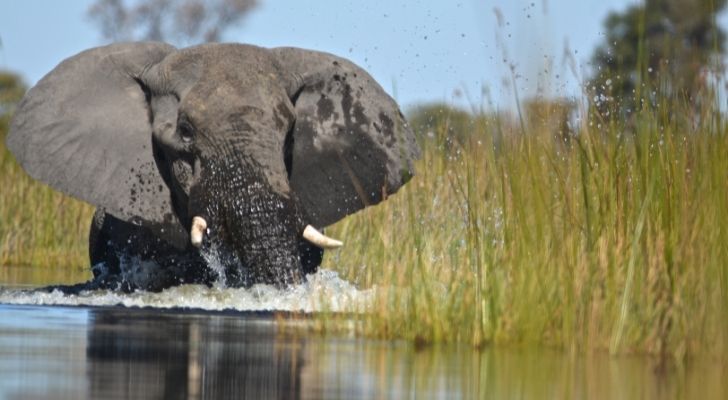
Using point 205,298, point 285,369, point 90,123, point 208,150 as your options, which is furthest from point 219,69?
point 285,369

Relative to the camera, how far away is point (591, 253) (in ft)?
32.9

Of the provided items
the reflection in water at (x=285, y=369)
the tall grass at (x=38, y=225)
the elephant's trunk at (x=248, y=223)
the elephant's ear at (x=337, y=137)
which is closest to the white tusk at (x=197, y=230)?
the elephant's trunk at (x=248, y=223)

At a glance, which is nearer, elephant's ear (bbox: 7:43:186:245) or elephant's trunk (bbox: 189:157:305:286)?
elephant's trunk (bbox: 189:157:305:286)

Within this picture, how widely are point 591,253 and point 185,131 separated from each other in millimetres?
5073

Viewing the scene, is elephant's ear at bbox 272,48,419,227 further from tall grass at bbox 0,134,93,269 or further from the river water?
tall grass at bbox 0,134,93,269

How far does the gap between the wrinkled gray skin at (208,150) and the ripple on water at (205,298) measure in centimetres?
13

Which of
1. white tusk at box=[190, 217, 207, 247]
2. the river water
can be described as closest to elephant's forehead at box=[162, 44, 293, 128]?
white tusk at box=[190, 217, 207, 247]

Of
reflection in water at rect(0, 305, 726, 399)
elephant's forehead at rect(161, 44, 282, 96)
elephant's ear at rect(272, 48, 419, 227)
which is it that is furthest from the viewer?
elephant's ear at rect(272, 48, 419, 227)

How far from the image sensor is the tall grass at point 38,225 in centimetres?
2102

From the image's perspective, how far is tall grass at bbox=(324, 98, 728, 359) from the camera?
9.73 metres

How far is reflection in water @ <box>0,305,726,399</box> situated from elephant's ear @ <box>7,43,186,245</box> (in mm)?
4303

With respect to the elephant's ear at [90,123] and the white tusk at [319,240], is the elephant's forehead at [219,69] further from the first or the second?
the white tusk at [319,240]

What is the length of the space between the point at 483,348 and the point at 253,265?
13.2 feet

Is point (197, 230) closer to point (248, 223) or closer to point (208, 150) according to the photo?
point (248, 223)
